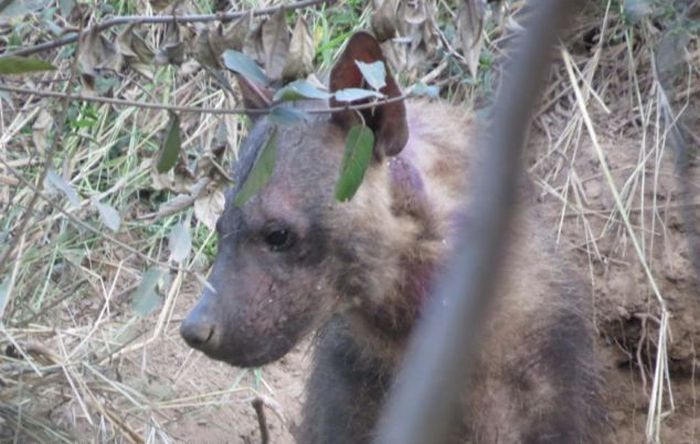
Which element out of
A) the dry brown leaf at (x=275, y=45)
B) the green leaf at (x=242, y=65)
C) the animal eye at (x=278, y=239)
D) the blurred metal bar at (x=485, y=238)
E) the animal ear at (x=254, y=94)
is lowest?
the animal eye at (x=278, y=239)

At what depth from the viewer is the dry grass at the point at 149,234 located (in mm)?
4113

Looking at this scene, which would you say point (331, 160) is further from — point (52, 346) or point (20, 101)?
point (20, 101)

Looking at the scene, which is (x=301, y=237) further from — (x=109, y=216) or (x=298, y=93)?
(x=298, y=93)

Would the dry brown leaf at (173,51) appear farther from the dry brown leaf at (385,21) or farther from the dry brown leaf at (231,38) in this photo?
the dry brown leaf at (385,21)

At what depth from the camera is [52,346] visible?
14.2 feet

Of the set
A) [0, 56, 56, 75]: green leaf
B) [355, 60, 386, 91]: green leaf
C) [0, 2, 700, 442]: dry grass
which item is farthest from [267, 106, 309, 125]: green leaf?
[0, 2, 700, 442]: dry grass

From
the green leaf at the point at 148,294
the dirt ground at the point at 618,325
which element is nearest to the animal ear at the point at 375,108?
the green leaf at the point at 148,294

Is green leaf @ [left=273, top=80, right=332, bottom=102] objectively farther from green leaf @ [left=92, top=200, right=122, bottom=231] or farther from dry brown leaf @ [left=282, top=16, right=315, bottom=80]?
green leaf @ [left=92, top=200, right=122, bottom=231]

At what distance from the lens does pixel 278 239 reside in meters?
3.26

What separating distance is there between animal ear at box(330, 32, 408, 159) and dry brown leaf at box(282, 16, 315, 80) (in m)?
0.15

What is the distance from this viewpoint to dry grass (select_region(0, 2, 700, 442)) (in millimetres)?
4113

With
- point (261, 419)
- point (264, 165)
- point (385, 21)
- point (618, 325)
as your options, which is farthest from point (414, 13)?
point (618, 325)

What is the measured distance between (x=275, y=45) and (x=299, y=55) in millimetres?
68

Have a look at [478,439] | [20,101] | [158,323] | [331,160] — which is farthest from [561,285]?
[20,101]
